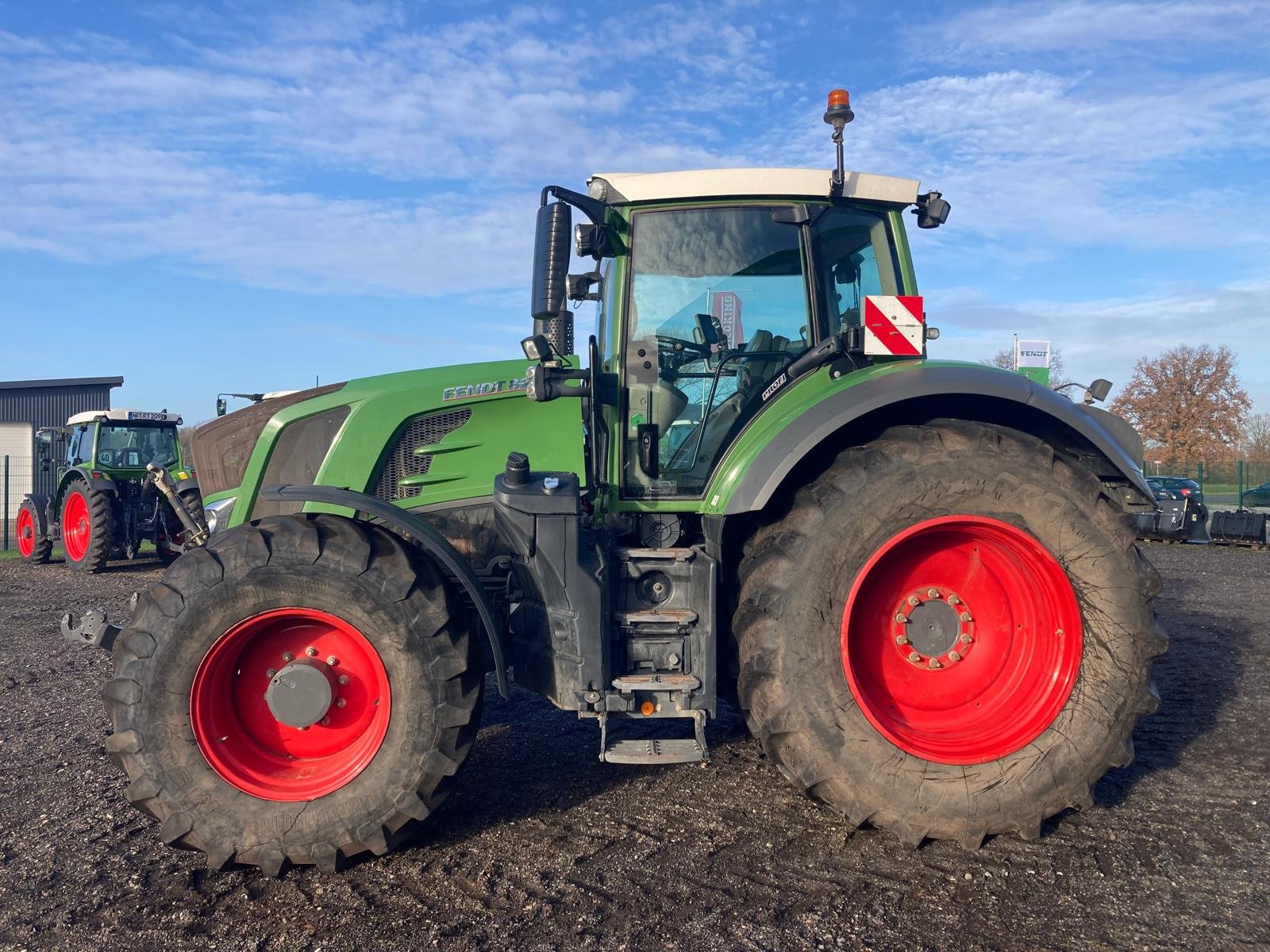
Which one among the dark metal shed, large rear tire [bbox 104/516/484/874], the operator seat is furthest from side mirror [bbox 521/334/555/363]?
the dark metal shed

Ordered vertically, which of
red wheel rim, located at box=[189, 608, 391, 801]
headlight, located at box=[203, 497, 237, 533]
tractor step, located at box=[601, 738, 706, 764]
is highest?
headlight, located at box=[203, 497, 237, 533]

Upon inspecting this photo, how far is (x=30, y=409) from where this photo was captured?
28.5 meters

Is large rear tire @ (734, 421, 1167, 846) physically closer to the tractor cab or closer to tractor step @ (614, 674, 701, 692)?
tractor step @ (614, 674, 701, 692)

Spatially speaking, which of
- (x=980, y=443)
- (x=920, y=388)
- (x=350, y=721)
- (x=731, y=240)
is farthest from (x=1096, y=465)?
(x=350, y=721)

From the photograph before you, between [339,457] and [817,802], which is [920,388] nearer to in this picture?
[817,802]

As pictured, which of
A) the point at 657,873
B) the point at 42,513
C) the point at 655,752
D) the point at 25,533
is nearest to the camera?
the point at 657,873

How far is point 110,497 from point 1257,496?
24.9m

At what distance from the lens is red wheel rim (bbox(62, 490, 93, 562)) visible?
13.4 metres

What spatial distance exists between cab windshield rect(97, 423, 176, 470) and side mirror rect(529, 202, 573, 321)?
13237mm

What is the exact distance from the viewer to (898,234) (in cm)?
383

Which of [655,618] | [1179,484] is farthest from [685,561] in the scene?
[1179,484]

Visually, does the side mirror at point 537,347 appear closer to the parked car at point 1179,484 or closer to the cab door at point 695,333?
the cab door at point 695,333

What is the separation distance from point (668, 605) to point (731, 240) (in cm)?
153

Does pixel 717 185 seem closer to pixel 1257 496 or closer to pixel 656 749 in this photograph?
pixel 656 749
